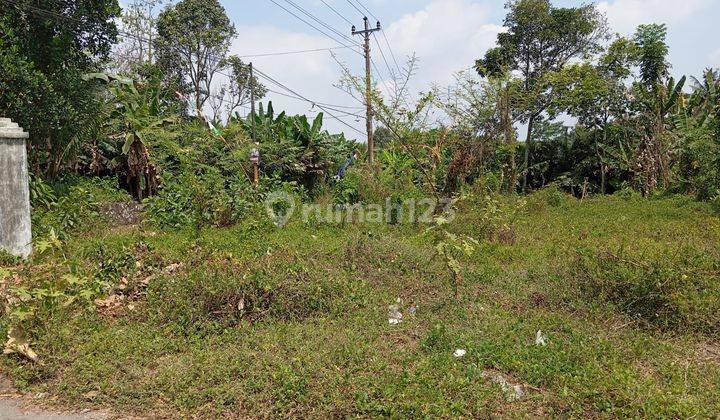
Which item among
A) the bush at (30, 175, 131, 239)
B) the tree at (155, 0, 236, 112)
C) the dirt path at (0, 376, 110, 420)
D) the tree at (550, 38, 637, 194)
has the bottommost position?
the dirt path at (0, 376, 110, 420)

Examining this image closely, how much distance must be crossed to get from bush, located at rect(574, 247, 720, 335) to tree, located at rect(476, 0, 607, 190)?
949 cm

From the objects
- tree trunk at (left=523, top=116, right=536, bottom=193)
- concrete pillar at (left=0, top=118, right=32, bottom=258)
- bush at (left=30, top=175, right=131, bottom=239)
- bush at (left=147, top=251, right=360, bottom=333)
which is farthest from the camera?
tree trunk at (left=523, top=116, right=536, bottom=193)

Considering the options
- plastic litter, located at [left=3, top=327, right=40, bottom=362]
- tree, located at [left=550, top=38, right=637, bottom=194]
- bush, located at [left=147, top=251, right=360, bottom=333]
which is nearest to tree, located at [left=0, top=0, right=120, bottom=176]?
bush, located at [left=147, top=251, right=360, bottom=333]

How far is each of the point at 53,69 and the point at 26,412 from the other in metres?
6.62

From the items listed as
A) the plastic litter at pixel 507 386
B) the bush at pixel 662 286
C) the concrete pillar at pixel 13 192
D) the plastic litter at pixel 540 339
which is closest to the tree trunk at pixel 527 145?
the bush at pixel 662 286

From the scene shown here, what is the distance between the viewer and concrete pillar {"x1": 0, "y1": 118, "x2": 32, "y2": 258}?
230 inches

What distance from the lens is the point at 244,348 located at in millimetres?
3752

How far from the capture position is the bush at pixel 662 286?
4.06m

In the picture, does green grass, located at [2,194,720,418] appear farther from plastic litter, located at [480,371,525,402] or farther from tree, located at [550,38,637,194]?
tree, located at [550,38,637,194]

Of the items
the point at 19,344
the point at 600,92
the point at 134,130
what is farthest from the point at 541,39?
the point at 19,344

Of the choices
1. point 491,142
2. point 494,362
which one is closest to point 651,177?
point 491,142

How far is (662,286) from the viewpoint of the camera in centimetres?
417

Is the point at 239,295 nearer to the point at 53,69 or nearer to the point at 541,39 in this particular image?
the point at 53,69

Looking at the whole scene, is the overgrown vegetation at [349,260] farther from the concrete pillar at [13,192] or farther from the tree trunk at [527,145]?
the tree trunk at [527,145]
